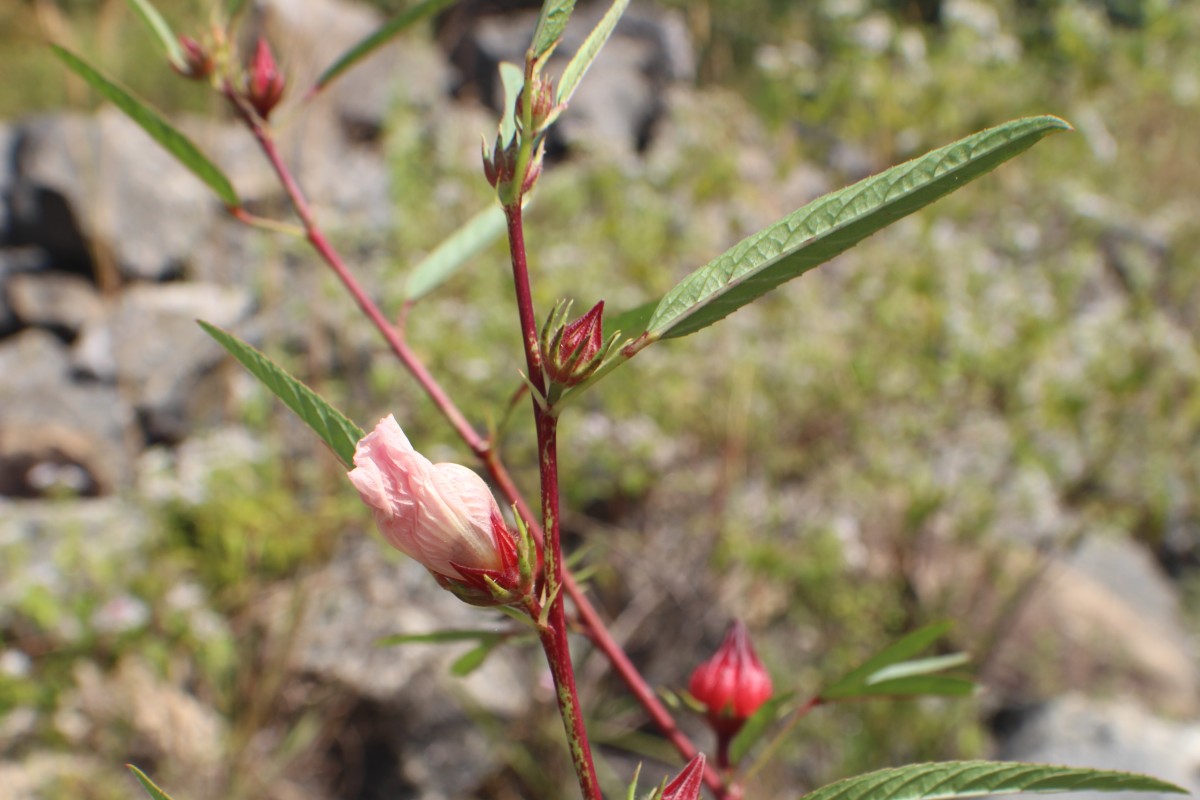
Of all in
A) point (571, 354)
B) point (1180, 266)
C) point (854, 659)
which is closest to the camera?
point (571, 354)

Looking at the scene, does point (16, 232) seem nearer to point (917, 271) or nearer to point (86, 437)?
point (86, 437)

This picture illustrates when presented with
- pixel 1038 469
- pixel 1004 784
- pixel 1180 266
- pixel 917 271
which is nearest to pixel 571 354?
pixel 1004 784

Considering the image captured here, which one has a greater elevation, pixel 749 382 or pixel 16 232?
pixel 16 232

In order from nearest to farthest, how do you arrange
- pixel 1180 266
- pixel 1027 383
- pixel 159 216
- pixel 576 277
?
1. pixel 1027 383
2. pixel 576 277
3. pixel 1180 266
4. pixel 159 216

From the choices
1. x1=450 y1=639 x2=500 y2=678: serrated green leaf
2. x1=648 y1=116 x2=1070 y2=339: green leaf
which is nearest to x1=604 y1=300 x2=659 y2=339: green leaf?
x1=648 y1=116 x2=1070 y2=339: green leaf

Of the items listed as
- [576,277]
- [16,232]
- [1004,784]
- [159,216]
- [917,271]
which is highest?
[16,232]

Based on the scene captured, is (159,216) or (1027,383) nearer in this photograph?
(1027,383)

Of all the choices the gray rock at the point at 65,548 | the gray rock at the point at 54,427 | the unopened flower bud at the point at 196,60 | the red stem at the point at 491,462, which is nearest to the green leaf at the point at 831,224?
the red stem at the point at 491,462

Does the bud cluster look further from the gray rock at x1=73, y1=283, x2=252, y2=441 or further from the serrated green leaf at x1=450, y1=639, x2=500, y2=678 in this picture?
the gray rock at x1=73, y1=283, x2=252, y2=441
